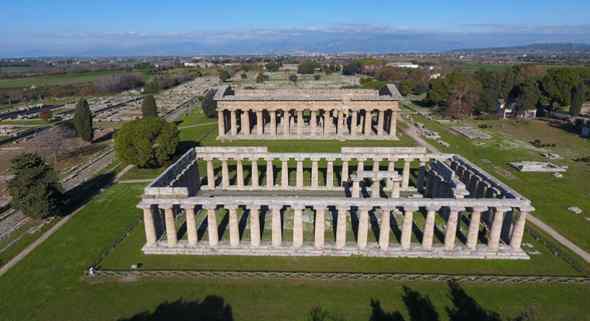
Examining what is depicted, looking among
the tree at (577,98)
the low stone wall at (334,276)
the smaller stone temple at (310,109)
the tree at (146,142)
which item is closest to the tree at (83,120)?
the tree at (146,142)

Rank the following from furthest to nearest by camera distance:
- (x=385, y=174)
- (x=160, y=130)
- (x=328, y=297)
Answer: (x=160, y=130) < (x=385, y=174) < (x=328, y=297)

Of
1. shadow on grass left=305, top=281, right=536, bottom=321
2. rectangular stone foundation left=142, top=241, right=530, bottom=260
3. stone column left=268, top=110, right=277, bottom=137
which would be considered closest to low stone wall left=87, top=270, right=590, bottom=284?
shadow on grass left=305, top=281, right=536, bottom=321

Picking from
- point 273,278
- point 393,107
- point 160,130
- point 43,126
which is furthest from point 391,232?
point 43,126

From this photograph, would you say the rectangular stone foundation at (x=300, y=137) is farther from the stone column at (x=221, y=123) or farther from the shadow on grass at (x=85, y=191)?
the shadow on grass at (x=85, y=191)

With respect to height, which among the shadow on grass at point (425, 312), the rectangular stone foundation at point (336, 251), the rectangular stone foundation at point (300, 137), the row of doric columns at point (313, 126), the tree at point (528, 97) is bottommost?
the shadow on grass at point (425, 312)

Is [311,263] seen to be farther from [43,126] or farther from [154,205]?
[43,126]

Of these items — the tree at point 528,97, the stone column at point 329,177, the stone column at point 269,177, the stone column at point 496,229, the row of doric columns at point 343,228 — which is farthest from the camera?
the tree at point 528,97

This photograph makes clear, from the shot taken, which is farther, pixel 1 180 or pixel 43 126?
pixel 43 126
